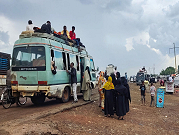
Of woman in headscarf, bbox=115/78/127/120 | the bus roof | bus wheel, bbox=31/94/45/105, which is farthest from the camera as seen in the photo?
bus wheel, bbox=31/94/45/105

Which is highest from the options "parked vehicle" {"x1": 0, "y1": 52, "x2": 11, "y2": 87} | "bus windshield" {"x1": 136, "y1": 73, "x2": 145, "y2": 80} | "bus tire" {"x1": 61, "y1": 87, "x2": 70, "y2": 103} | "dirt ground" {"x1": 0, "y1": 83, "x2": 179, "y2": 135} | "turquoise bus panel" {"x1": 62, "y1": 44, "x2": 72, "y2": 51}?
"turquoise bus panel" {"x1": 62, "y1": 44, "x2": 72, "y2": 51}

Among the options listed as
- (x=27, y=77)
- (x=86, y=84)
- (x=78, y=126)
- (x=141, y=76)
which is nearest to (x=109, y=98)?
(x=78, y=126)

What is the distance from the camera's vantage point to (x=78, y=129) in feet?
19.1

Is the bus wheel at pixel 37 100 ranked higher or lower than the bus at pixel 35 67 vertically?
lower

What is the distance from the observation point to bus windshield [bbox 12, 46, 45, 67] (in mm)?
8609

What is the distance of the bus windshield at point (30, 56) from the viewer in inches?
339

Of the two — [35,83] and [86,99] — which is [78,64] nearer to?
[86,99]

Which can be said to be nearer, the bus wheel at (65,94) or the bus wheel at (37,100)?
the bus wheel at (65,94)

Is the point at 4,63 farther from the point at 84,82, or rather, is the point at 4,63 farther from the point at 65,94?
the point at 84,82

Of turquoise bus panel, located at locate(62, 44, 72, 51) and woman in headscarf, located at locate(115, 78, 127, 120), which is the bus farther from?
woman in headscarf, located at locate(115, 78, 127, 120)

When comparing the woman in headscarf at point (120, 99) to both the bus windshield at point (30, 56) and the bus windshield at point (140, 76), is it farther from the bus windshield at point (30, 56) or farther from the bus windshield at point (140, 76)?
the bus windshield at point (140, 76)

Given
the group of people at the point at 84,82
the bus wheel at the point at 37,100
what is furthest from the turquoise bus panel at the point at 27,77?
the group of people at the point at 84,82

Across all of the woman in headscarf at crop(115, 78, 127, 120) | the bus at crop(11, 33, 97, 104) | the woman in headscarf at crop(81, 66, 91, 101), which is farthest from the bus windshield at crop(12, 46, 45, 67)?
the woman in headscarf at crop(115, 78, 127, 120)

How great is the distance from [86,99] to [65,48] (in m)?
3.07
